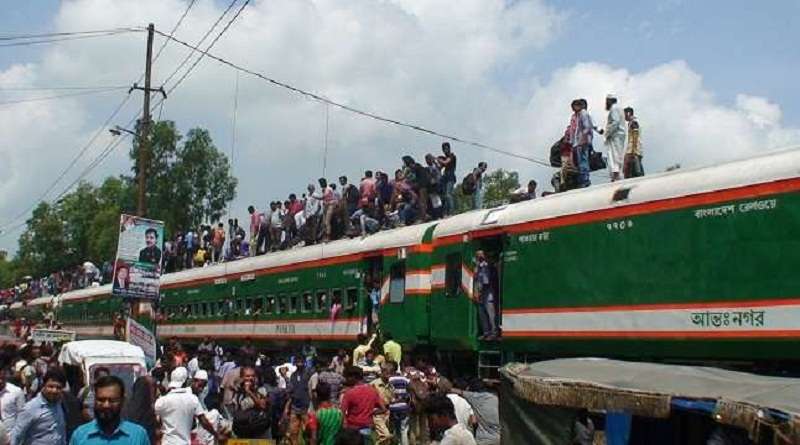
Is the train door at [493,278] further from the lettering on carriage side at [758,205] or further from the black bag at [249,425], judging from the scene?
the black bag at [249,425]

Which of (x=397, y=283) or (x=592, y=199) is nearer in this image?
(x=592, y=199)

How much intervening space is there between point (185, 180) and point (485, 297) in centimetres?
5061

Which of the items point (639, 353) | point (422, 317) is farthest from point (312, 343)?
point (639, 353)

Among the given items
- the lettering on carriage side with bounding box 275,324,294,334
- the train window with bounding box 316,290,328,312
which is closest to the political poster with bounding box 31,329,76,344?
the lettering on carriage side with bounding box 275,324,294,334

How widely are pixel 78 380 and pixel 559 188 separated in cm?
766

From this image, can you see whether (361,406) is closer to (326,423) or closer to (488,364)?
→ (326,423)

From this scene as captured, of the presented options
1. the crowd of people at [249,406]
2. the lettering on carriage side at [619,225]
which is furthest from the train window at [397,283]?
the lettering on carriage side at [619,225]

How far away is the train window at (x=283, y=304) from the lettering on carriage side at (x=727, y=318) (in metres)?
14.1

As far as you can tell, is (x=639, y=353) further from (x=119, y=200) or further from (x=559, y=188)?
(x=119, y=200)

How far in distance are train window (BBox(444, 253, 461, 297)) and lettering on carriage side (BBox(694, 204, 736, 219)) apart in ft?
18.7

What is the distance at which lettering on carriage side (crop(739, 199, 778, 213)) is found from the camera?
12.0 metres

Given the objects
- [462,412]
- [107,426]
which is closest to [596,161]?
[462,412]

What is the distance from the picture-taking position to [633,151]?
16469 mm

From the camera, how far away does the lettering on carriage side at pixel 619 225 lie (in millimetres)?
14180
